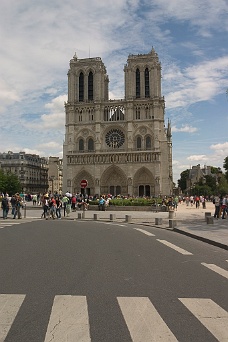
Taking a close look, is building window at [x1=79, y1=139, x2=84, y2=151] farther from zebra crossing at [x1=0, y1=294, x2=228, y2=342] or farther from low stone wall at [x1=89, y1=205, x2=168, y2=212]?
zebra crossing at [x1=0, y1=294, x2=228, y2=342]

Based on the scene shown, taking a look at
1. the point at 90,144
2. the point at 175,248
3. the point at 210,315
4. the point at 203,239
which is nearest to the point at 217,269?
the point at 175,248

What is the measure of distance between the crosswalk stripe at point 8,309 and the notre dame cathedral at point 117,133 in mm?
62300

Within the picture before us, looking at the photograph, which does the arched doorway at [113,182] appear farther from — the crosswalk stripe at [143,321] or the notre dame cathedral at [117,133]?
the crosswalk stripe at [143,321]

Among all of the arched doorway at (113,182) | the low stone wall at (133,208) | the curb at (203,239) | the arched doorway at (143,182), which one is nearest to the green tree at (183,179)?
the arched doorway at (143,182)

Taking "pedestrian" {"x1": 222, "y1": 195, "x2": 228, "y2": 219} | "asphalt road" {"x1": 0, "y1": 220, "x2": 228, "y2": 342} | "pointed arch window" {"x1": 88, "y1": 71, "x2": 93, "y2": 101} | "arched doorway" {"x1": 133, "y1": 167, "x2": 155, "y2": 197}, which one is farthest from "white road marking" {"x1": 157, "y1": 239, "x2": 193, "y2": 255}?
"pointed arch window" {"x1": 88, "y1": 71, "x2": 93, "y2": 101}

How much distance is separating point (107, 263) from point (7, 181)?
67.4 m

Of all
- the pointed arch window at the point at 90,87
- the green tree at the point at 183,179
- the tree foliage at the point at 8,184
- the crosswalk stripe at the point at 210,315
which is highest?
Answer: the pointed arch window at the point at 90,87

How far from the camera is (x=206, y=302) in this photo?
532cm

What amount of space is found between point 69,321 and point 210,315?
1.76 metres

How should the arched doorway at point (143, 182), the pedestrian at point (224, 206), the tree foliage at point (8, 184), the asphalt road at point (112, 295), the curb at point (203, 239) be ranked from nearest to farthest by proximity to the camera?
the asphalt road at point (112, 295) < the curb at point (203, 239) < the pedestrian at point (224, 206) < the arched doorway at point (143, 182) < the tree foliage at point (8, 184)

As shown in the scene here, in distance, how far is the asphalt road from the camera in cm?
416

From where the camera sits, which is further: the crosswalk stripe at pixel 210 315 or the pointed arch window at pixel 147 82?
the pointed arch window at pixel 147 82

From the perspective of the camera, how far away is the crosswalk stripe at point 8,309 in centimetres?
423

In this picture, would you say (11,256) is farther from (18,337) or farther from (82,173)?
(82,173)
